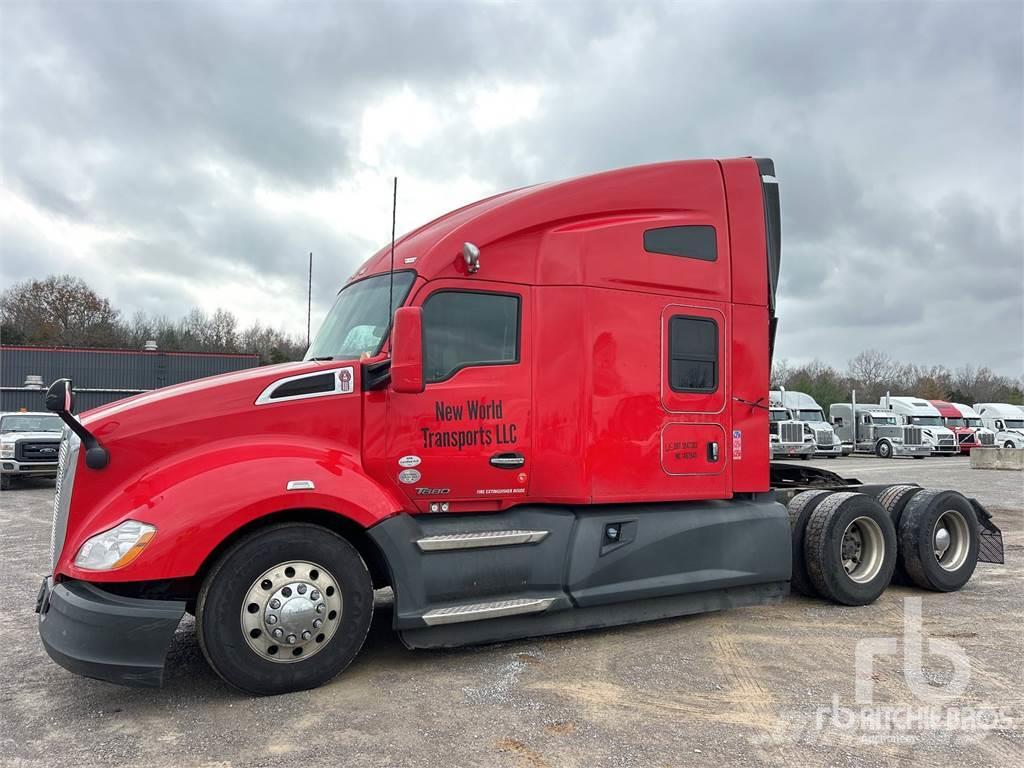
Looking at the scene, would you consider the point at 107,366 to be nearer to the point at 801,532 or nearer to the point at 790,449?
the point at 790,449

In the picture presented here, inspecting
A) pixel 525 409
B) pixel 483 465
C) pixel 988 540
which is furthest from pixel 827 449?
pixel 483 465

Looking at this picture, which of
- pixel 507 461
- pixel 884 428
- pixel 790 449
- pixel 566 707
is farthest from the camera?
pixel 884 428

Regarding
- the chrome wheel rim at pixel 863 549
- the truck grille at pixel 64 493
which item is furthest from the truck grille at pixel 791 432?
the truck grille at pixel 64 493

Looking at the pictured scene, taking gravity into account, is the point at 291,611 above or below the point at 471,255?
below

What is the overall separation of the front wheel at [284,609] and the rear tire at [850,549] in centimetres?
392

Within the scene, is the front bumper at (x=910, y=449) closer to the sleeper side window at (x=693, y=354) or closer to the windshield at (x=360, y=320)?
the sleeper side window at (x=693, y=354)

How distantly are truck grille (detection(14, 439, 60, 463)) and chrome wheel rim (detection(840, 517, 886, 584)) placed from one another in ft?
54.0

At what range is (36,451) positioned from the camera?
17281 millimetres

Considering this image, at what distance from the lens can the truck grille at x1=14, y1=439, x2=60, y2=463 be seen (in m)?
17.1

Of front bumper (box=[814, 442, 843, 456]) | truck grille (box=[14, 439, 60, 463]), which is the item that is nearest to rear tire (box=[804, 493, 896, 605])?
truck grille (box=[14, 439, 60, 463])

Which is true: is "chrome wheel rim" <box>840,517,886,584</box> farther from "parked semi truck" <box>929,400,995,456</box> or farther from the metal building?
"parked semi truck" <box>929,400,995,456</box>

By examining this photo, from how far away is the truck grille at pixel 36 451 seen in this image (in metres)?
17.1

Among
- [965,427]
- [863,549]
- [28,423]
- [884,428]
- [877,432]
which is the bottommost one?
[863,549]

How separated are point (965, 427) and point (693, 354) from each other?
A: 43849 mm
